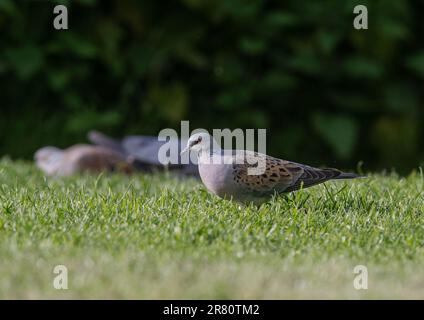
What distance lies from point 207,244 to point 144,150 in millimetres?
5207

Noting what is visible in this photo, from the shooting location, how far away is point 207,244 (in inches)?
176

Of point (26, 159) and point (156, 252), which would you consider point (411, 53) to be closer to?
point (26, 159)

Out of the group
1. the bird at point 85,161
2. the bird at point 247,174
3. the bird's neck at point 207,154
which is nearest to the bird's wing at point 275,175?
the bird at point 247,174

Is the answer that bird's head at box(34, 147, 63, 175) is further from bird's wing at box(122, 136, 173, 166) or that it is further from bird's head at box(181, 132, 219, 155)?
bird's head at box(181, 132, 219, 155)

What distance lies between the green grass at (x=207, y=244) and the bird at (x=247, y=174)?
0.12m

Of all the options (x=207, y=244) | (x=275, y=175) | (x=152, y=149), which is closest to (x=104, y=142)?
(x=152, y=149)

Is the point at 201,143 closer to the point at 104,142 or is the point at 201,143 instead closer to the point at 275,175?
the point at 275,175

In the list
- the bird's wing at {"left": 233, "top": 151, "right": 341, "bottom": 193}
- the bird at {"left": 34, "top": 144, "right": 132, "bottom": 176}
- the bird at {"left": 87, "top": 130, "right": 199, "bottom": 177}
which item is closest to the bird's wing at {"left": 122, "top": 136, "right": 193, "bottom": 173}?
the bird at {"left": 87, "top": 130, "right": 199, "bottom": 177}

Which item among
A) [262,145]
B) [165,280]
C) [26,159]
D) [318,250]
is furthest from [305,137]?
[165,280]

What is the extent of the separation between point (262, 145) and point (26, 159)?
2974 mm

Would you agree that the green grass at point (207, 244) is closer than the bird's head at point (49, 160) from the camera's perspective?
Yes

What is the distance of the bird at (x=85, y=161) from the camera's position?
8977 millimetres

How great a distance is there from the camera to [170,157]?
9109 millimetres

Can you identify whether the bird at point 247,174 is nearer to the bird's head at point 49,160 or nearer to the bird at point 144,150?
the bird at point 144,150
